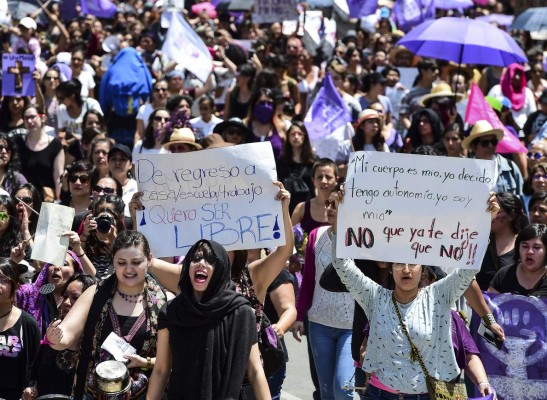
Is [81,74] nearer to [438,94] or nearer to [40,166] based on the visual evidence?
[40,166]

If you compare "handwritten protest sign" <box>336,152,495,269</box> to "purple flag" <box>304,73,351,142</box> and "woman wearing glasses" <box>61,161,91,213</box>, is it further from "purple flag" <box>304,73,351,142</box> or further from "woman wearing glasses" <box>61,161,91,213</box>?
"purple flag" <box>304,73,351,142</box>

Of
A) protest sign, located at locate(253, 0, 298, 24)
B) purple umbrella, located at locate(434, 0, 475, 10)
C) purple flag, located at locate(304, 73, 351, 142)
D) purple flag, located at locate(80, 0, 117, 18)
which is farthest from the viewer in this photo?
purple flag, located at locate(80, 0, 117, 18)

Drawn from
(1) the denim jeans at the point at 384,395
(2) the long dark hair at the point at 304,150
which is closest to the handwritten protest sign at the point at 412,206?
(1) the denim jeans at the point at 384,395

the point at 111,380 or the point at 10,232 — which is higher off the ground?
the point at 10,232

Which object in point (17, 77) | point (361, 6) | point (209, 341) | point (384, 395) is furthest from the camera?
point (361, 6)

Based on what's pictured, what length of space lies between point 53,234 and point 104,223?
59 cm

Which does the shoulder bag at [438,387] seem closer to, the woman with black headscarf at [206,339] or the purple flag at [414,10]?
the woman with black headscarf at [206,339]

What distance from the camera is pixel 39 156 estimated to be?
11.5 metres

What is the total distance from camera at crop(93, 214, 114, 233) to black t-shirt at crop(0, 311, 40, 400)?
944mm

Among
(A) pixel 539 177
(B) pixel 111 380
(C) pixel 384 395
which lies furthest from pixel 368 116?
(B) pixel 111 380

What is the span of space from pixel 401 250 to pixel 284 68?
29.7ft

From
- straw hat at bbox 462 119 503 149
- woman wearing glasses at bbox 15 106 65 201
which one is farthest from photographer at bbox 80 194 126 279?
straw hat at bbox 462 119 503 149

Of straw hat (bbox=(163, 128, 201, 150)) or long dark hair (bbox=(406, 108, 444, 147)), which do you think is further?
long dark hair (bbox=(406, 108, 444, 147))

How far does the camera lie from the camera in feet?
24.7
